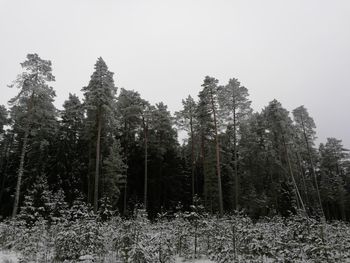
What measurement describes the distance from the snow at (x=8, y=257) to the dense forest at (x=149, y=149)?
10996mm

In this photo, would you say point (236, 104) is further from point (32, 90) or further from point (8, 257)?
point (8, 257)

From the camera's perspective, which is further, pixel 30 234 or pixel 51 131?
pixel 51 131

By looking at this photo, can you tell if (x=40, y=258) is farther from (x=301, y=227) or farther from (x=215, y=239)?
(x=301, y=227)

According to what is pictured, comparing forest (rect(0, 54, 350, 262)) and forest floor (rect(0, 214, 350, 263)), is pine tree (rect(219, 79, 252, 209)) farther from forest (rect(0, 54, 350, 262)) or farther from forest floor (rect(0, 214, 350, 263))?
forest floor (rect(0, 214, 350, 263))

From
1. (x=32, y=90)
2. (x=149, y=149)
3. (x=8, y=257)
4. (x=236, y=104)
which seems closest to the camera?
(x=8, y=257)

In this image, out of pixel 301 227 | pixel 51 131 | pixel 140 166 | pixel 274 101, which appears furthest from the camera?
pixel 140 166

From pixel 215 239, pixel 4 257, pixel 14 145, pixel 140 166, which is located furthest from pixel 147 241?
pixel 14 145

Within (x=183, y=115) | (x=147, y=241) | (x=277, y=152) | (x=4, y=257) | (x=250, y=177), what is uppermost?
(x=183, y=115)

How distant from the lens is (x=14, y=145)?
37875mm

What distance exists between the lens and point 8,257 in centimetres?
1088

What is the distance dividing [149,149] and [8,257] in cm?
2611

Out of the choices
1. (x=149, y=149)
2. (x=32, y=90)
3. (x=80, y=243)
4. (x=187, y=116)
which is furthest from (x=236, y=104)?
(x=80, y=243)

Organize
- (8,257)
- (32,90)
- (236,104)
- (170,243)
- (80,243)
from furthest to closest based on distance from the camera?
(236,104) < (32,90) < (8,257) < (170,243) < (80,243)

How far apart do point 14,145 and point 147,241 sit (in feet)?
114
